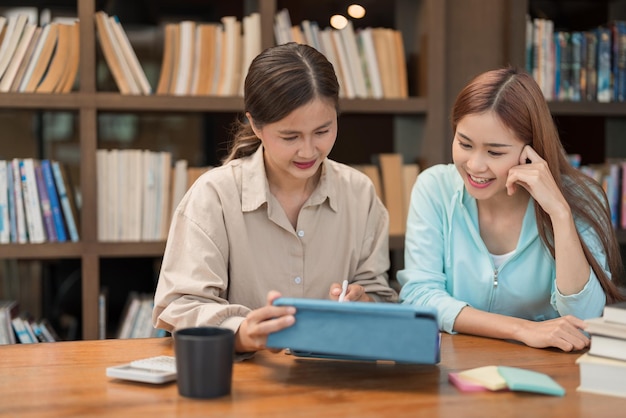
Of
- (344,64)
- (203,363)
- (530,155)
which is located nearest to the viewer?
(203,363)

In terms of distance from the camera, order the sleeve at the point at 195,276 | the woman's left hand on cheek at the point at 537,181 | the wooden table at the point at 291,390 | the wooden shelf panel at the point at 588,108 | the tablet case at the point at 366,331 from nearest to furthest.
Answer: the wooden table at the point at 291,390 → the tablet case at the point at 366,331 → the sleeve at the point at 195,276 → the woman's left hand on cheek at the point at 537,181 → the wooden shelf panel at the point at 588,108

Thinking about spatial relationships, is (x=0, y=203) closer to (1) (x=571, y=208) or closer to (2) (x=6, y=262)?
(2) (x=6, y=262)

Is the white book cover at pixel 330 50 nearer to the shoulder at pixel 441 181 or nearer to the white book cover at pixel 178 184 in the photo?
the white book cover at pixel 178 184

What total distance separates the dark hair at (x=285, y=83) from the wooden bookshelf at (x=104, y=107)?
1.00 metres

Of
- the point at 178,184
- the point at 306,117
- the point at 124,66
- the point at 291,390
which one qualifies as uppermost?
the point at 124,66

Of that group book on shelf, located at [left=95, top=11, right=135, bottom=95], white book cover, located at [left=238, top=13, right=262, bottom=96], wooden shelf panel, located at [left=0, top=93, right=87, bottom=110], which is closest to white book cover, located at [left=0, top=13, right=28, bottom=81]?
wooden shelf panel, located at [left=0, top=93, right=87, bottom=110]

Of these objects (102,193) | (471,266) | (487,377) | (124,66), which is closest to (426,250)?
(471,266)

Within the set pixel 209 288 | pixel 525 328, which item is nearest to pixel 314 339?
pixel 209 288

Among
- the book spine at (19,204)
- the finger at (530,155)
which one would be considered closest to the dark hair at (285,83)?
the finger at (530,155)

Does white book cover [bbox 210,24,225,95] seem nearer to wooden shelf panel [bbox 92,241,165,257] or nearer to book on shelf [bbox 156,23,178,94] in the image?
book on shelf [bbox 156,23,178,94]

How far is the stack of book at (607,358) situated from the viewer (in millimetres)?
1240

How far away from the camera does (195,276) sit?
5.24 feet

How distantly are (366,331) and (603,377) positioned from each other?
14.5 inches

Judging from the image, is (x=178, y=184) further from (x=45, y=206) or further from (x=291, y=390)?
(x=291, y=390)
